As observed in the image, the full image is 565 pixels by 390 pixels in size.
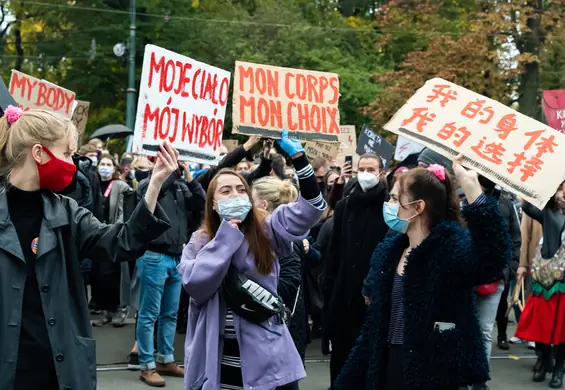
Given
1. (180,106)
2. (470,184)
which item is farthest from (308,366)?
(470,184)

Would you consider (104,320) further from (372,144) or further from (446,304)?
(446,304)

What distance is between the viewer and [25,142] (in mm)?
3502

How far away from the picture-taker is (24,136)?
350 centimetres

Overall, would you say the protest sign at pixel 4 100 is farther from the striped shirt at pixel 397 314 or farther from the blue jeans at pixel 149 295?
the blue jeans at pixel 149 295

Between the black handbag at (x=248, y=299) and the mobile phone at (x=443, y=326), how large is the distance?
32.8 inches

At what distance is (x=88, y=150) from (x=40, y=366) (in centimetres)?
892

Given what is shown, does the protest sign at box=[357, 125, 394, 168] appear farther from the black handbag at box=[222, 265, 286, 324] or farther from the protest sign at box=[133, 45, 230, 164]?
the black handbag at box=[222, 265, 286, 324]

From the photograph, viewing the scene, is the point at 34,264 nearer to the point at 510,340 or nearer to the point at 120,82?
the point at 510,340

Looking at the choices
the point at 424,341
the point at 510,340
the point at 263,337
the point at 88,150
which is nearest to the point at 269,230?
the point at 263,337

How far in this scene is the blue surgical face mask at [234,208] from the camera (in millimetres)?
4809

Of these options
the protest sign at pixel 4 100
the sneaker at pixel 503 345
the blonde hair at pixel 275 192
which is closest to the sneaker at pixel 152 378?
the blonde hair at pixel 275 192

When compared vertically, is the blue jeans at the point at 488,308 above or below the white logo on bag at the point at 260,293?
below

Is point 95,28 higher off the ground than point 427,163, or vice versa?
point 95,28

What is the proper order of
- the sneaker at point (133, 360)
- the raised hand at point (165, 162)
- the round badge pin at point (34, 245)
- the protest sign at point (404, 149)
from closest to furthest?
the round badge pin at point (34, 245), the raised hand at point (165, 162), the sneaker at point (133, 360), the protest sign at point (404, 149)
